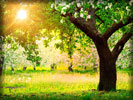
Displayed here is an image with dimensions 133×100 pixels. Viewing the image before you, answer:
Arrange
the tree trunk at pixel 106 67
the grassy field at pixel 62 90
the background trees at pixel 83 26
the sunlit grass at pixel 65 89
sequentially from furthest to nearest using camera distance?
the tree trunk at pixel 106 67 < the background trees at pixel 83 26 < the sunlit grass at pixel 65 89 < the grassy field at pixel 62 90

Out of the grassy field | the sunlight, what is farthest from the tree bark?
the sunlight

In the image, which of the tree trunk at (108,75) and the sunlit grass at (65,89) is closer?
the sunlit grass at (65,89)

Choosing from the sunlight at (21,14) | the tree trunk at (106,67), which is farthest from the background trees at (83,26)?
the sunlight at (21,14)

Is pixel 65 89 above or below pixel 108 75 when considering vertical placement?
below

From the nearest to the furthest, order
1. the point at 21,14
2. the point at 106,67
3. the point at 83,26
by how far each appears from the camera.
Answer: the point at 83,26 < the point at 106,67 < the point at 21,14

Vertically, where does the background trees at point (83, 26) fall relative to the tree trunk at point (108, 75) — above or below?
above

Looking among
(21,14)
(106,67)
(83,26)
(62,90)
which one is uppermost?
(21,14)

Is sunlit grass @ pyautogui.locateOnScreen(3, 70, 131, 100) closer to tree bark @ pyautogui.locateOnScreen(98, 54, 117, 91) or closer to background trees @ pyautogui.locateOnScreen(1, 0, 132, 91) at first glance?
tree bark @ pyautogui.locateOnScreen(98, 54, 117, 91)

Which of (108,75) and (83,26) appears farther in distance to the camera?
(108,75)

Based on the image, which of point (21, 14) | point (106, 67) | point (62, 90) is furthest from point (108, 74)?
point (21, 14)

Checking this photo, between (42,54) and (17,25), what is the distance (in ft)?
158

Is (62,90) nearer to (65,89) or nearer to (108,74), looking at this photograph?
(65,89)

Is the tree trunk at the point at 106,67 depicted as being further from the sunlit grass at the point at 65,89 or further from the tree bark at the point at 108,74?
the sunlit grass at the point at 65,89

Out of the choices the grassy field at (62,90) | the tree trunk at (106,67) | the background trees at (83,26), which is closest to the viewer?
the grassy field at (62,90)
